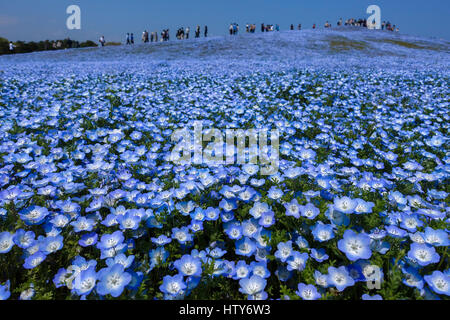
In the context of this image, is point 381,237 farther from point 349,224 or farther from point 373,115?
point 373,115

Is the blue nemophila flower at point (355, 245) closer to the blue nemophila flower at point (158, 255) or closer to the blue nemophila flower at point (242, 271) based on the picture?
the blue nemophila flower at point (242, 271)

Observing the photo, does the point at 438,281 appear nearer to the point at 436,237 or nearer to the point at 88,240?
the point at 436,237

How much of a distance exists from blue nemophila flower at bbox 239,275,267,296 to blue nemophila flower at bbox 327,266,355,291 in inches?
15.3

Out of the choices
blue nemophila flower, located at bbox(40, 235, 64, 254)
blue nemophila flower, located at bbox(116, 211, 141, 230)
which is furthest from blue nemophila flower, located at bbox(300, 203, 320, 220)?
blue nemophila flower, located at bbox(40, 235, 64, 254)

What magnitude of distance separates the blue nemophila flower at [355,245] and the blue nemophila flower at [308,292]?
1.00 feet

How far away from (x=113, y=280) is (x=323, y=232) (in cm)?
139

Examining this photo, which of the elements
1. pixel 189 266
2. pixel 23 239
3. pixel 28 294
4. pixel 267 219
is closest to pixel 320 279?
pixel 267 219

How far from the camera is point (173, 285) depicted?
1.58m

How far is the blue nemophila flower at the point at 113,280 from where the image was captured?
1.40 metres

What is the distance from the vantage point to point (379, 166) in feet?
11.8

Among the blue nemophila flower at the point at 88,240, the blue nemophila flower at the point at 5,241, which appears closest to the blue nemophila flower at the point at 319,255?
the blue nemophila flower at the point at 88,240
